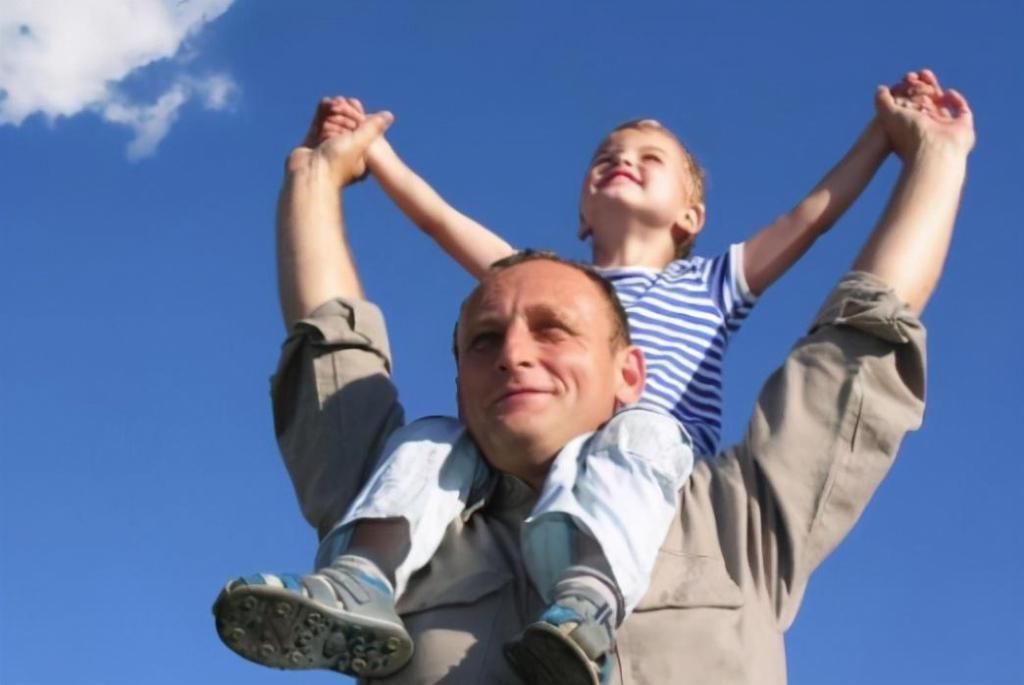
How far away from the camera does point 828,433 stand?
4.34 meters

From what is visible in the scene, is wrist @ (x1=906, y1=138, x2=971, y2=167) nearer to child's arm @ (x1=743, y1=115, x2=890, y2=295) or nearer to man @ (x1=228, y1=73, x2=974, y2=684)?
man @ (x1=228, y1=73, x2=974, y2=684)

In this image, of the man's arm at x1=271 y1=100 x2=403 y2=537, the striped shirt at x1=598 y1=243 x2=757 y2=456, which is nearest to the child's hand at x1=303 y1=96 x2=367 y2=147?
the man's arm at x1=271 y1=100 x2=403 y2=537

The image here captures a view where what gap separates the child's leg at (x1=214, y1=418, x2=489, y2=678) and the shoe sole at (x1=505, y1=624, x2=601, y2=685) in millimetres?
377

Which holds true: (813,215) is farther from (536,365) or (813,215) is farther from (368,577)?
(368,577)

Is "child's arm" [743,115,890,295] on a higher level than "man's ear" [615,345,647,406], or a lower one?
higher

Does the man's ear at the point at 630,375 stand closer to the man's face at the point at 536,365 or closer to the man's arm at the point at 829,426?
the man's face at the point at 536,365

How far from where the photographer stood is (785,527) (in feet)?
13.9

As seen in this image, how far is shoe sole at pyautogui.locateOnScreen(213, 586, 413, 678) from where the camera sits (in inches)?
147

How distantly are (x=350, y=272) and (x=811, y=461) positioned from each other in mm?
1739

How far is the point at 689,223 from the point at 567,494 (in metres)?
2.49

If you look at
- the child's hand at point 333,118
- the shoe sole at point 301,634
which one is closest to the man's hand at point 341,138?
the child's hand at point 333,118

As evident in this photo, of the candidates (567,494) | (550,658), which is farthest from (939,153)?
(550,658)

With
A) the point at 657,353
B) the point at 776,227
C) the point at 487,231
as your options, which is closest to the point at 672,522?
the point at 657,353

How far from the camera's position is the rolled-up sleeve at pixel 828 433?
4.27 m
